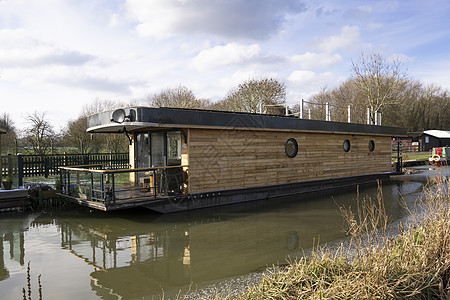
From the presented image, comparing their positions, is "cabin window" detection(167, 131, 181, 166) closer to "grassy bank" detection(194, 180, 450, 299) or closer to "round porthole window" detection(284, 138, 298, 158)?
"round porthole window" detection(284, 138, 298, 158)

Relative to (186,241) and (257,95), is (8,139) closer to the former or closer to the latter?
(257,95)

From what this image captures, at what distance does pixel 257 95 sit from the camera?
999 inches

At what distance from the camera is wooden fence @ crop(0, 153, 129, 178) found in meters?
10.4

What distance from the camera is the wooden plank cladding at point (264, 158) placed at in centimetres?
927

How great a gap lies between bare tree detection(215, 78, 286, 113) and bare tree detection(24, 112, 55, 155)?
12.9 metres

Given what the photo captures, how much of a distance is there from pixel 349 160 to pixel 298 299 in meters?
11.4

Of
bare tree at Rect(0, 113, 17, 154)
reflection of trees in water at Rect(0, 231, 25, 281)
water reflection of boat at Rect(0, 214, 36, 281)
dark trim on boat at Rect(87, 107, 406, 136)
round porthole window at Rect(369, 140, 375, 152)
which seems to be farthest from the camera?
bare tree at Rect(0, 113, 17, 154)

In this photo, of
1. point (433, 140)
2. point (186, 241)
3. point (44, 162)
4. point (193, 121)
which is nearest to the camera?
point (186, 241)

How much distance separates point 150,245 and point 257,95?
2021 centimetres

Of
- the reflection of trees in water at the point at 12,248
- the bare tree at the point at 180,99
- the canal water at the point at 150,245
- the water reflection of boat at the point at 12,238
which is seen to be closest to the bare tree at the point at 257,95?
the bare tree at the point at 180,99

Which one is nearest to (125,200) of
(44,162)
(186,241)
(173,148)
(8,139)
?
(173,148)

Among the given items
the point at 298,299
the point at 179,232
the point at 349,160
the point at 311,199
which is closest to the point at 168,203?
the point at 179,232

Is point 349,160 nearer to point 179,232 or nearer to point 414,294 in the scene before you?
point 179,232

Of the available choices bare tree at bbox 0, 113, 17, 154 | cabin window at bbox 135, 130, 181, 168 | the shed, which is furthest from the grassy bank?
the shed
